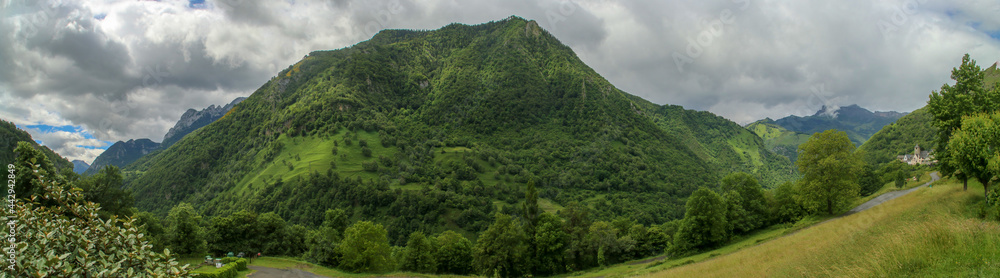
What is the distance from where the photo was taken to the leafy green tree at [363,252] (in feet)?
157

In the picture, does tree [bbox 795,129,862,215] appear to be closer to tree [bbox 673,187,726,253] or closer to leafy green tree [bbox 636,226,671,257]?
tree [bbox 673,187,726,253]

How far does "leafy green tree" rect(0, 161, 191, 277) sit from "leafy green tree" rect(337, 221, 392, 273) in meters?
45.3

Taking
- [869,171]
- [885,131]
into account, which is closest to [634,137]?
[885,131]

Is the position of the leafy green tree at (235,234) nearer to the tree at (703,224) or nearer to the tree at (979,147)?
the tree at (703,224)

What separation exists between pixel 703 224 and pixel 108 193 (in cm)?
7339

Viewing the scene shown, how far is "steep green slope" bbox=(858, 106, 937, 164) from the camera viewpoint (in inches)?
4956

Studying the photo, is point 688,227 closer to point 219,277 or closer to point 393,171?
point 219,277

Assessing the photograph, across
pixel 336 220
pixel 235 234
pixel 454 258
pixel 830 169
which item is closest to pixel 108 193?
pixel 235 234

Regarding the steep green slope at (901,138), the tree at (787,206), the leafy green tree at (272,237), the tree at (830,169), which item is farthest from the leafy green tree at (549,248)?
the steep green slope at (901,138)

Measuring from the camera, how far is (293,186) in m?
125

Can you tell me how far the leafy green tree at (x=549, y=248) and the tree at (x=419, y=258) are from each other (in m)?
15.7

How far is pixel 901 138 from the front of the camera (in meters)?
136

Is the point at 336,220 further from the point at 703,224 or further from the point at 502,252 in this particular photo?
the point at 703,224

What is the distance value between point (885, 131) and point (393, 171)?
19563 cm
